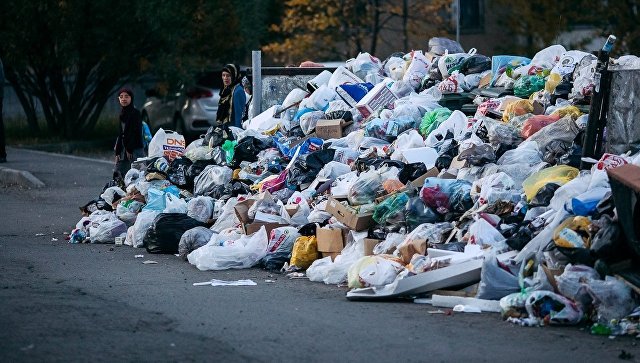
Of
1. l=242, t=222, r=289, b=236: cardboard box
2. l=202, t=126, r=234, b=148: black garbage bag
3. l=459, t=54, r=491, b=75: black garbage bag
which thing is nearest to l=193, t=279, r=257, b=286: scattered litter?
l=242, t=222, r=289, b=236: cardboard box

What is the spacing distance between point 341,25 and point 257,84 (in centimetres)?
1860

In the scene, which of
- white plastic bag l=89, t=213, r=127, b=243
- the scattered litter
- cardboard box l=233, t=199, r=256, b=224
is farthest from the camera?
white plastic bag l=89, t=213, r=127, b=243

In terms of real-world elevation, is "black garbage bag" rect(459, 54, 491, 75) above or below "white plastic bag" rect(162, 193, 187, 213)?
above

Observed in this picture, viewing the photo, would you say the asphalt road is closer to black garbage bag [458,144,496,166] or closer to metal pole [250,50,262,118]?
black garbage bag [458,144,496,166]

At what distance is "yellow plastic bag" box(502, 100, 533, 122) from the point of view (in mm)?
11516

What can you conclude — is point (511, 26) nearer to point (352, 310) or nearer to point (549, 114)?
point (549, 114)

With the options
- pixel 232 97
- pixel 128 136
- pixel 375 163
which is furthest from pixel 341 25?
pixel 375 163

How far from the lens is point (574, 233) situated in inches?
329

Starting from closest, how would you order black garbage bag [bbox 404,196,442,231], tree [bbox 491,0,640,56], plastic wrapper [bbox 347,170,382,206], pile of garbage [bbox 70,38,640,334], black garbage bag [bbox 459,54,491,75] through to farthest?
pile of garbage [bbox 70,38,640,334]
black garbage bag [bbox 404,196,442,231]
plastic wrapper [bbox 347,170,382,206]
black garbage bag [bbox 459,54,491,75]
tree [bbox 491,0,640,56]

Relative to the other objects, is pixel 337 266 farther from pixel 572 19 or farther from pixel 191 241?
pixel 572 19

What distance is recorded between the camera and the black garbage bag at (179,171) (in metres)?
13.4

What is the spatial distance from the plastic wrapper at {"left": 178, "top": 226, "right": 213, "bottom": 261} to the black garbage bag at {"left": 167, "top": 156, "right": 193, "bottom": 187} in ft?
6.81

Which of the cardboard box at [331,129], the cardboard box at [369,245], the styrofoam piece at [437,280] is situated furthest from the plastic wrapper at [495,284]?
the cardboard box at [331,129]

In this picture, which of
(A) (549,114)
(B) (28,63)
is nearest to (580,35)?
(B) (28,63)
